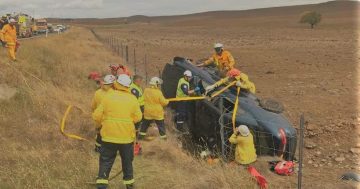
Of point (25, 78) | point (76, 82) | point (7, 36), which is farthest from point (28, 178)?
point (7, 36)

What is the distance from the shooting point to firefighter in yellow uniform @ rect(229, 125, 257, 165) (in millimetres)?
7305

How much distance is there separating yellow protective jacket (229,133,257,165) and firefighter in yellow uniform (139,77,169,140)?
1715mm

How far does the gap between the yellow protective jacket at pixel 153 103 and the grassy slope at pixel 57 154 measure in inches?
21.0

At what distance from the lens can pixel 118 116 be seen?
593 centimetres

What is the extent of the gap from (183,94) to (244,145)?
2153 mm

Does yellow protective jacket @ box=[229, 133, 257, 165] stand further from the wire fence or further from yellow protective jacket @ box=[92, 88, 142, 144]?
the wire fence

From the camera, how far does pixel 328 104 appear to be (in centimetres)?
1311

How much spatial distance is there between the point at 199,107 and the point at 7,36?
9.50 meters

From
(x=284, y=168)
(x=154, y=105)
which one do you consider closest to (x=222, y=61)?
(x=154, y=105)

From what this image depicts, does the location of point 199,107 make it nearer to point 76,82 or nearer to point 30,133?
point 30,133

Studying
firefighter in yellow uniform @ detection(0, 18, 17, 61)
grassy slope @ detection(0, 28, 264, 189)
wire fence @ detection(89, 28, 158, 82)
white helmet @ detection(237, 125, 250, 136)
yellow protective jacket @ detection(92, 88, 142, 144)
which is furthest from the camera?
wire fence @ detection(89, 28, 158, 82)

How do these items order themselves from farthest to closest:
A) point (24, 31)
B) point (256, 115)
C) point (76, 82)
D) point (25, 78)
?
point (24, 31) → point (76, 82) → point (25, 78) → point (256, 115)

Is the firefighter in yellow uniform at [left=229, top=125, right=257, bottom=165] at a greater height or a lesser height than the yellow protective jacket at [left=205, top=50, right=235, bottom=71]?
lesser

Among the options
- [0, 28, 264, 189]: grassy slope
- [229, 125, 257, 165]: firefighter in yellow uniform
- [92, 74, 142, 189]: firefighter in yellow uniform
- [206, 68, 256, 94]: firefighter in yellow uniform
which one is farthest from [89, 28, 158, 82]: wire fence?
[92, 74, 142, 189]: firefighter in yellow uniform
